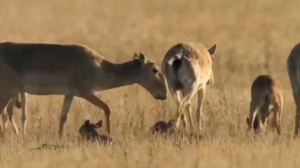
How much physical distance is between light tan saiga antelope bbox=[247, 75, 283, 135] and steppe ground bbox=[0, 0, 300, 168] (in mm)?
291

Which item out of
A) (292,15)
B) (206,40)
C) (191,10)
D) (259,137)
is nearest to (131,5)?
(191,10)

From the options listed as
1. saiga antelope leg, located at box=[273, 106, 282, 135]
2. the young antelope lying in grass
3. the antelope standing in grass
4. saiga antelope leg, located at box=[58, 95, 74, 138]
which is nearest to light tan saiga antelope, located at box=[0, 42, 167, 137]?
saiga antelope leg, located at box=[58, 95, 74, 138]

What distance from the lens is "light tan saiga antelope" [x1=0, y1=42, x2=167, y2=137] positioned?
15219 mm

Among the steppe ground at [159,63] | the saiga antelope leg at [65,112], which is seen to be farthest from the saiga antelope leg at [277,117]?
the saiga antelope leg at [65,112]

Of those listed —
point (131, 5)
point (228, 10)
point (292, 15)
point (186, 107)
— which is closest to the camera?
point (186, 107)

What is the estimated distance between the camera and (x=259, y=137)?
45.8ft

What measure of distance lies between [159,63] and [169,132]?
11.8m

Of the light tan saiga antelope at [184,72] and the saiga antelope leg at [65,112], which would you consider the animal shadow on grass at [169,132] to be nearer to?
the light tan saiga antelope at [184,72]

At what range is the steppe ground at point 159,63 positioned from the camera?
12.2m

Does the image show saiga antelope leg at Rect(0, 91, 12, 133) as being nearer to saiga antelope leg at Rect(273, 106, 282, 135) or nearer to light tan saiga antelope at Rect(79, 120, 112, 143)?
light tan saiga antelope at Rect(79, 120, 112, 143)

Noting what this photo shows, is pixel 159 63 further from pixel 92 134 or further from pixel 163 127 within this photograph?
pixel 92 134

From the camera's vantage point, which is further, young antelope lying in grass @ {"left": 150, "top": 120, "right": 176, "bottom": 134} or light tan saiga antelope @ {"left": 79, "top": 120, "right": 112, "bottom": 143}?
young antelope lying in grass @ {"left": 150, "top": 120, "right": 176, "bottom": 134}

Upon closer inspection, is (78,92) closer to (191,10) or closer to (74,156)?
(74,156)

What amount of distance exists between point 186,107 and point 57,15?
25.2 m
